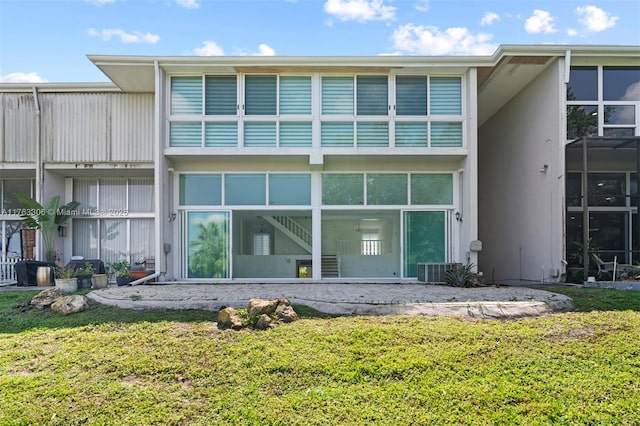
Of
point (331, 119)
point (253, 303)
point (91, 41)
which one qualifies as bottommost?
point (253, 303)

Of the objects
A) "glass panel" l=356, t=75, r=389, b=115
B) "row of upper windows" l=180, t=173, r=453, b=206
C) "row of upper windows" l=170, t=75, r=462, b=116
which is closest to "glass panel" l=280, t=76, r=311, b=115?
"row of upper windows" l=170, t=75, r=462, b=116

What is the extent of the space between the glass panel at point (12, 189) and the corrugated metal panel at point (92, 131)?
6.40ft

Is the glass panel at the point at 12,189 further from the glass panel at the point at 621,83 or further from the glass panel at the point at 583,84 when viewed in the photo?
the glass panel at the point at 621,83

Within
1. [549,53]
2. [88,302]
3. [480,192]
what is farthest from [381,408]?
[480,192]

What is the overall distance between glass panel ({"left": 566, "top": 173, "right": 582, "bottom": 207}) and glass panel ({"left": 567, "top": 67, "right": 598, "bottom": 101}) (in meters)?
1.99

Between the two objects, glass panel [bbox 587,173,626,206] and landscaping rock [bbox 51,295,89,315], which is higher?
glass panel [bbox 587,173,626,206]

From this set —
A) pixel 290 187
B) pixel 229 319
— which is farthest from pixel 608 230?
pixel 229 319

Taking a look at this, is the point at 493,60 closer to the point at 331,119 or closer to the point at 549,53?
the point at 549,53

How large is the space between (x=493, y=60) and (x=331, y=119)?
425cm

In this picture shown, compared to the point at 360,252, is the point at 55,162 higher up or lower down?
higher up

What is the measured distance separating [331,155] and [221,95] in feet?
10.5

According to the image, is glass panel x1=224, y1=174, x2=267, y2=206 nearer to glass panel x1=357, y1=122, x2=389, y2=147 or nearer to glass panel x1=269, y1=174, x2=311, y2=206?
glass panel x1=269, y1=174, x2=311, y2=206

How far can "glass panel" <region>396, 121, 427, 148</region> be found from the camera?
31.8 ft

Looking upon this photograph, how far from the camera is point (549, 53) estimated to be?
30.5ft
